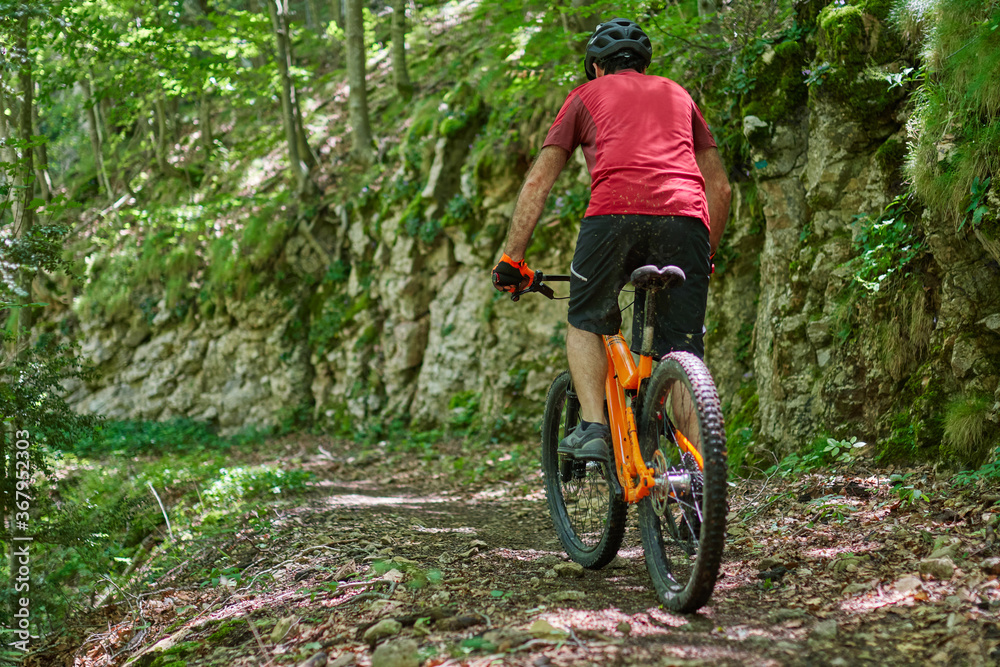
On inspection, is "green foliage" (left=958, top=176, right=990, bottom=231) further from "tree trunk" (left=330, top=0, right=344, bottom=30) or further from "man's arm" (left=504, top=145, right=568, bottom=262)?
"tree trunk" (left=330, top=0, right=344, bottom=30)

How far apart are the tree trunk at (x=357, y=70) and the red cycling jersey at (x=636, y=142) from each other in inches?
377

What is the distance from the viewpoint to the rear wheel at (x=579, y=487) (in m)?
3.04

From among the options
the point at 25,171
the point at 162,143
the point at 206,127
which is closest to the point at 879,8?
the point at 25,171

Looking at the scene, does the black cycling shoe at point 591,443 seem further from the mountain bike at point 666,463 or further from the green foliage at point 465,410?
the green foliage at point 465,410

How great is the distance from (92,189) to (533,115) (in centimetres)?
1254

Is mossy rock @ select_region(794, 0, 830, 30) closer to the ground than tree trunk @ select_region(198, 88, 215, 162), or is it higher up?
closer to the ground

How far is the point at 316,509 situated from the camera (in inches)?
209

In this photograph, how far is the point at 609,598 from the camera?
2.73 meters

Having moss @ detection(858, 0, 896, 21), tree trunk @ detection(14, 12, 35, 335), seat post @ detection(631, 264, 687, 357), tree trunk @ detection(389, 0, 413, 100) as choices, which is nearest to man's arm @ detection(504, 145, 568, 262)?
→ seat post @ detection(631, 264, 687, 357)

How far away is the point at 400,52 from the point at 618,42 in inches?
408

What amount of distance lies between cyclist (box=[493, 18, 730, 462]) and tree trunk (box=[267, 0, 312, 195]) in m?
9.94

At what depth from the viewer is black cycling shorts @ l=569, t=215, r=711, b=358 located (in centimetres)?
283

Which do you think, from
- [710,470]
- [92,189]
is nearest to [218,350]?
[92,189]

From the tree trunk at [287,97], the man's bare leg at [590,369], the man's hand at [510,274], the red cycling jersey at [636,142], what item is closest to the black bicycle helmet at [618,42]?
the red cycling jersey at [636,142]
